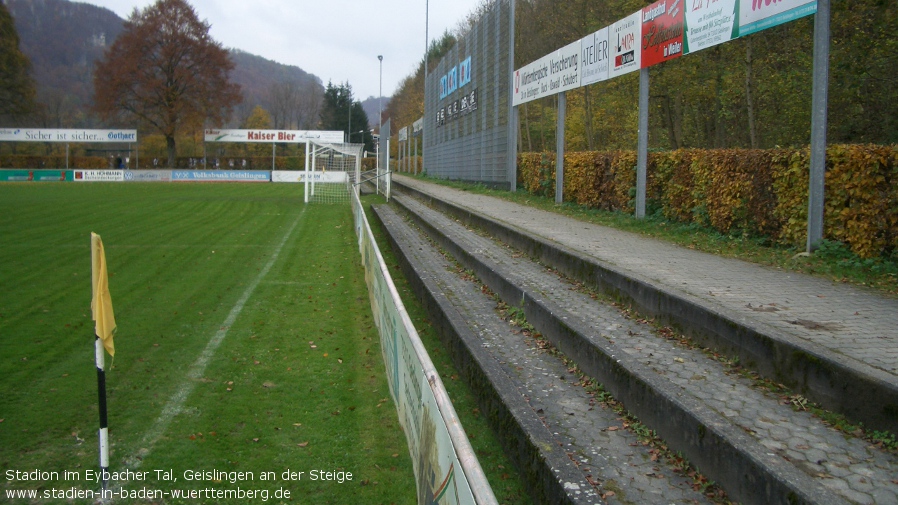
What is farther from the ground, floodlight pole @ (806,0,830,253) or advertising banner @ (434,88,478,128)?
advertising banner @ (434,88,478,128)

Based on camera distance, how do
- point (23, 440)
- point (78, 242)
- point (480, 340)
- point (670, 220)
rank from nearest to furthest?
point (23, 440) → point (480, 340) → point (670, 220) → point (78, 242)

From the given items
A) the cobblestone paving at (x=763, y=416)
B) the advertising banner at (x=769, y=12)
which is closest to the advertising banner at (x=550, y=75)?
the advertising banner at (x=769, y=12)

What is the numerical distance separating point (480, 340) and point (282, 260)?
28.4ft

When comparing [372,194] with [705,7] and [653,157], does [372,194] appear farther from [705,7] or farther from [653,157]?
[705,7]

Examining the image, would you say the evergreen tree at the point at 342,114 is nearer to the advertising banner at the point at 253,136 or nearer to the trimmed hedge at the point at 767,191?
the advertising banner at the point at 253,136

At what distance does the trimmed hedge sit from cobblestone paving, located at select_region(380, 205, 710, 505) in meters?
4.18

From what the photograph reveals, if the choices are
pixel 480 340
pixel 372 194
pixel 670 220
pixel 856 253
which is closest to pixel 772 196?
pixel 856 253

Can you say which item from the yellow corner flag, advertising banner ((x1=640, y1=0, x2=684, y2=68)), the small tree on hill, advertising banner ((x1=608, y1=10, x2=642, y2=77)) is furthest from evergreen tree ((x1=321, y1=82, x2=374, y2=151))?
the yellow corner flag

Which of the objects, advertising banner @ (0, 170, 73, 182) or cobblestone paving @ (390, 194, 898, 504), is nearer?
cobblestone paving @ (390, 194, 898, 504)

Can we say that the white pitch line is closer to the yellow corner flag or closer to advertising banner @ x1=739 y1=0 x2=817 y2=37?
the yellow corner flag

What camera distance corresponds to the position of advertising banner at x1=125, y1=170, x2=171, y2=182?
172 feet

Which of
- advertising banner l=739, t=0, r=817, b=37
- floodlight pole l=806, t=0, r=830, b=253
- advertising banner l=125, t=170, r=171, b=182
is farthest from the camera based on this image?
advertising banner l=125, t=170, r=171, b=182

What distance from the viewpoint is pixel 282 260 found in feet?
48.1

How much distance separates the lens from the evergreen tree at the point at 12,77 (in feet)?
187
